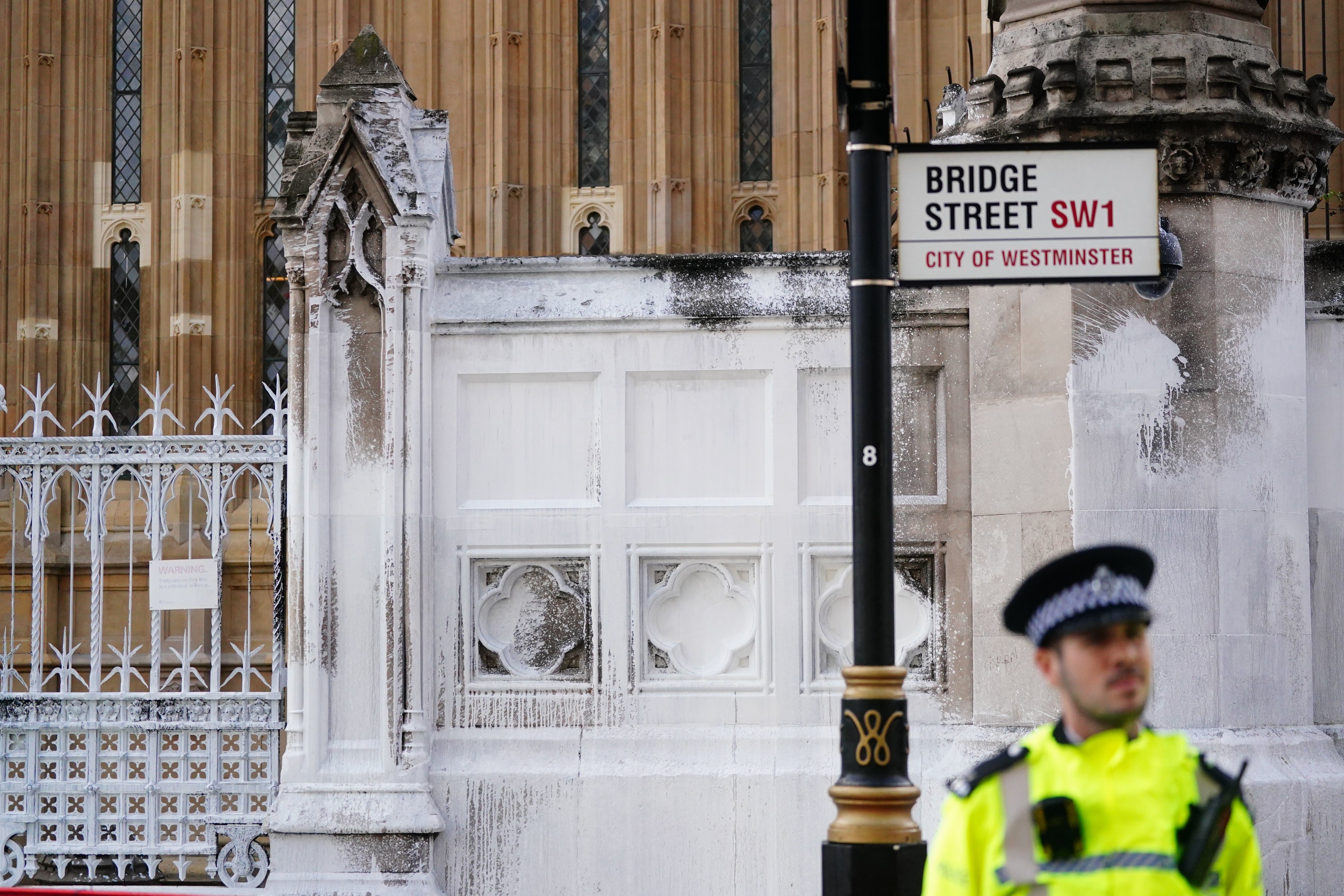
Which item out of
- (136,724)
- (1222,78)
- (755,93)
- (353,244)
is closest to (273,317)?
(755,93)

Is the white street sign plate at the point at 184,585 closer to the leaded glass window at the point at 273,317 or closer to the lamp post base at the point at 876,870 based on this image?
the lamp post base at the point at 876,870

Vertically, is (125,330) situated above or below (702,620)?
above

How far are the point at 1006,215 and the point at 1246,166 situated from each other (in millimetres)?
1643

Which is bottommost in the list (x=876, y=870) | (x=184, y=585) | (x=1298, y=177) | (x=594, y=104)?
(x=876, y=870)

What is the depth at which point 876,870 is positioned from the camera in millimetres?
4844

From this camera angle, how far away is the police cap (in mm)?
2844

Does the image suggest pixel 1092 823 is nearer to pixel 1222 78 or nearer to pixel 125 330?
pixel 1222 78

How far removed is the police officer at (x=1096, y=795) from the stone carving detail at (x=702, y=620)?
12.9 ft

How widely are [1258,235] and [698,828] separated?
304 centimetres

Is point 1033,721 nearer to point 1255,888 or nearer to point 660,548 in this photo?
point 660,548

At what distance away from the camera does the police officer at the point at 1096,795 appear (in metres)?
2.78

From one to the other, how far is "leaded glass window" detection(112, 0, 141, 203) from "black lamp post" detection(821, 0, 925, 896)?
61.0 ft

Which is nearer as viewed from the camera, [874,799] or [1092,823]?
[1092,823]

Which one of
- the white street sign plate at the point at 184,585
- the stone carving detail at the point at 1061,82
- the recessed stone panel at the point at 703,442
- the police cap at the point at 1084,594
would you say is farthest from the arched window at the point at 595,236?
the police cap at the point at 1084,594
